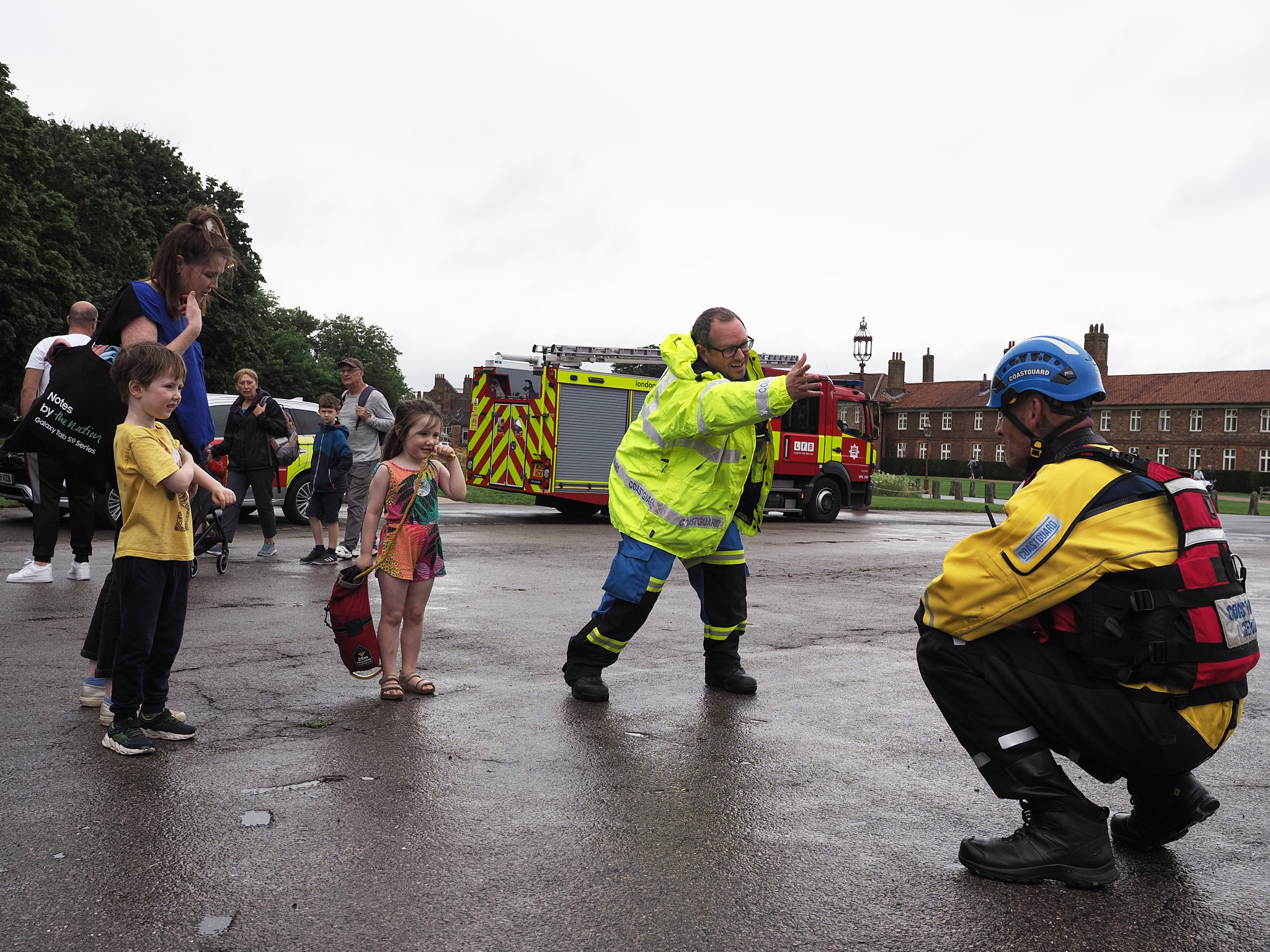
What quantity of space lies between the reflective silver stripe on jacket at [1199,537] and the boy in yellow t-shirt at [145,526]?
10.0ft

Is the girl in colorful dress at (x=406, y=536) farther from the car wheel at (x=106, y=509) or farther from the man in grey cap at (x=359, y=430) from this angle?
the car wheel at (x=106, y=509)

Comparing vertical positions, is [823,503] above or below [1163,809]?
below

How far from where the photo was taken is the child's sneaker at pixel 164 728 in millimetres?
4160

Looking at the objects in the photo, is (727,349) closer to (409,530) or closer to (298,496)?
(409,530)

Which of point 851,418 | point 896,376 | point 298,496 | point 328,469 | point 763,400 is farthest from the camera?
point 896,376

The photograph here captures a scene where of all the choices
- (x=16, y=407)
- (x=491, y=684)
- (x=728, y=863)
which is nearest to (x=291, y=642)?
(x=491, y=684)

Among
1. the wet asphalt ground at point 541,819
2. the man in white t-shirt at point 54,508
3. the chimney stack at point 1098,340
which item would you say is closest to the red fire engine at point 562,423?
the man in white t-shirt at point 54,508

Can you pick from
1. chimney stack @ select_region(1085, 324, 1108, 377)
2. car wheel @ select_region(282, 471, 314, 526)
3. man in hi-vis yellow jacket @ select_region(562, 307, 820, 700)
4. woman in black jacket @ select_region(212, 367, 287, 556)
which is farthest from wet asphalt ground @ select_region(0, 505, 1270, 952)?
chimney stack @ select_region(1085, 324, 1108, 377)

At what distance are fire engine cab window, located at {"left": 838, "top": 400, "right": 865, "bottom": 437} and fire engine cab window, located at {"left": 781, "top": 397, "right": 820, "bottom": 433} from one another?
579 millimetres

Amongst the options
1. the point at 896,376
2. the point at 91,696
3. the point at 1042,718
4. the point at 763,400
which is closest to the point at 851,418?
the point at 763,400

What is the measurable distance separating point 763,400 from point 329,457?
695 centimetres

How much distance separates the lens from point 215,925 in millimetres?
2613

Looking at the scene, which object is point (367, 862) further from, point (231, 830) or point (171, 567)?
point (171, 567)

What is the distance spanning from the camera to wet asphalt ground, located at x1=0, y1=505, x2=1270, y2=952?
2.68 m
